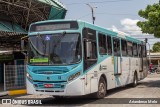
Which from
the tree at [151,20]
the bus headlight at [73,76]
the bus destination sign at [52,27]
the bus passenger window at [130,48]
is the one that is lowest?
the bus headlight at [73,76]

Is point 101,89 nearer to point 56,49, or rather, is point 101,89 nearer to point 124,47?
point 56,49

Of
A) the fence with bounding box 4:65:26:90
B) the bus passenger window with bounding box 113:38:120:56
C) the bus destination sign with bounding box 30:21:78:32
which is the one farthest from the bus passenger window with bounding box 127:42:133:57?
the bus destination sign with bounding box 30:21:78:32

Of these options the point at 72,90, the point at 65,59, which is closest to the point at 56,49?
the point at 65,59

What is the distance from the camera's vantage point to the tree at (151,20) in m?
20.8

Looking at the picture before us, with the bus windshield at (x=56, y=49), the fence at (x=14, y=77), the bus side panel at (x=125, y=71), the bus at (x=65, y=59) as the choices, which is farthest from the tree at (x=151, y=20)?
the bus windshield at (x=56, y=49)

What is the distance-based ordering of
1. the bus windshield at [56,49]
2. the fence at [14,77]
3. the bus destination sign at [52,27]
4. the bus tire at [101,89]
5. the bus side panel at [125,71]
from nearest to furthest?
1. the bus windshield at [56,49]
2. the bus destination sign at [52,27]
3. the bus tire at [101,89]
4. the bus side panel at [125,71]
5. the fence at [14,77]

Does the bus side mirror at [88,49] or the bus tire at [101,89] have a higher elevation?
the bus side mirror at [88,49]

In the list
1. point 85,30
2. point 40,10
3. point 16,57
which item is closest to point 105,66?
point 85,30

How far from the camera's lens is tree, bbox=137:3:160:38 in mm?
20812

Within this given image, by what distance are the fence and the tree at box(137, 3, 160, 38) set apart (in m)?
8.03

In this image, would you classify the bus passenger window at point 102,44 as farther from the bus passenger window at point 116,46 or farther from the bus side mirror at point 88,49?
the bus passenger window at point 116,46

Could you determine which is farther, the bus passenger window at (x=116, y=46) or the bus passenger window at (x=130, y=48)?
the bus passenger window at (x=130, y=48)

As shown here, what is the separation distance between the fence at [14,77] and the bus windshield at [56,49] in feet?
25.1

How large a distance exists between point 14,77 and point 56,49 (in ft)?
29.8
